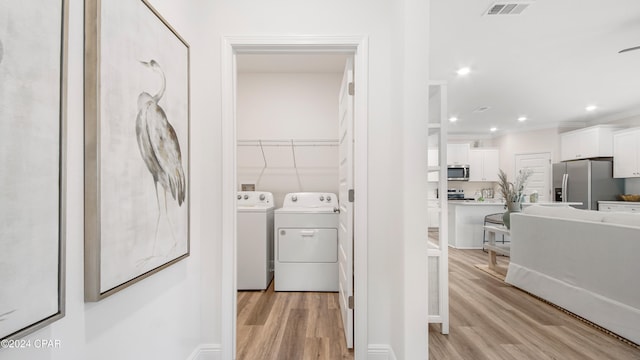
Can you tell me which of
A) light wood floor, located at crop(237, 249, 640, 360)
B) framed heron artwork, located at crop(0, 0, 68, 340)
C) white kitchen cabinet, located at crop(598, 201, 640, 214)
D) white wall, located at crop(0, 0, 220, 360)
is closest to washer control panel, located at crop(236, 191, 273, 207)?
light wood floor, located at crop(237, 249, 640, 360)

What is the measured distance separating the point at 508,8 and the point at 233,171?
8.42ft

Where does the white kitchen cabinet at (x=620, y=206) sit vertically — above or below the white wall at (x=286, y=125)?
below

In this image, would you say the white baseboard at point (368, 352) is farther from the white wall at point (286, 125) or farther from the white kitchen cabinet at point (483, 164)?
the white kitchen cabinet at point (483, 164)

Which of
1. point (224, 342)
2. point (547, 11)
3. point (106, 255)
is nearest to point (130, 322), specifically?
point (106, 255)

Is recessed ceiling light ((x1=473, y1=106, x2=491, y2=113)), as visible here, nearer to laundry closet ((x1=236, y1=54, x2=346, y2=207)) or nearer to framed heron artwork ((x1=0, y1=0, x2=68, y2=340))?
laundry closet ((x1=236, y1=54, x2=346, y2=207))

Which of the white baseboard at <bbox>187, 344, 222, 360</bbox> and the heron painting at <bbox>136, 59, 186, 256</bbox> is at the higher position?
the heron painting at <bbox>136, 59, 186, 256</bbox>

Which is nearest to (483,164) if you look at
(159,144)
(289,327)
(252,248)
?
(252,248)

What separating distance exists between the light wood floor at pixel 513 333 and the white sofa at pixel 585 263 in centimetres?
14

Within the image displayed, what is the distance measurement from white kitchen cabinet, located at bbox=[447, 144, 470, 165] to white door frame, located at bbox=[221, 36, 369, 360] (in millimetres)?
6053

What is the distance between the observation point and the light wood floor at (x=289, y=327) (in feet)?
6.23

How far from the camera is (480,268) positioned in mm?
3898

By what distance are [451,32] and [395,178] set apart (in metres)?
1.96

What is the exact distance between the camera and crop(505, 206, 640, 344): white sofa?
2.07m

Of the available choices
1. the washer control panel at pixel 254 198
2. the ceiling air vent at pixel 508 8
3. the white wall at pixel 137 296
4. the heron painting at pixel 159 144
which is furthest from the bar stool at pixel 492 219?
the heron painting at pixel 159 144
